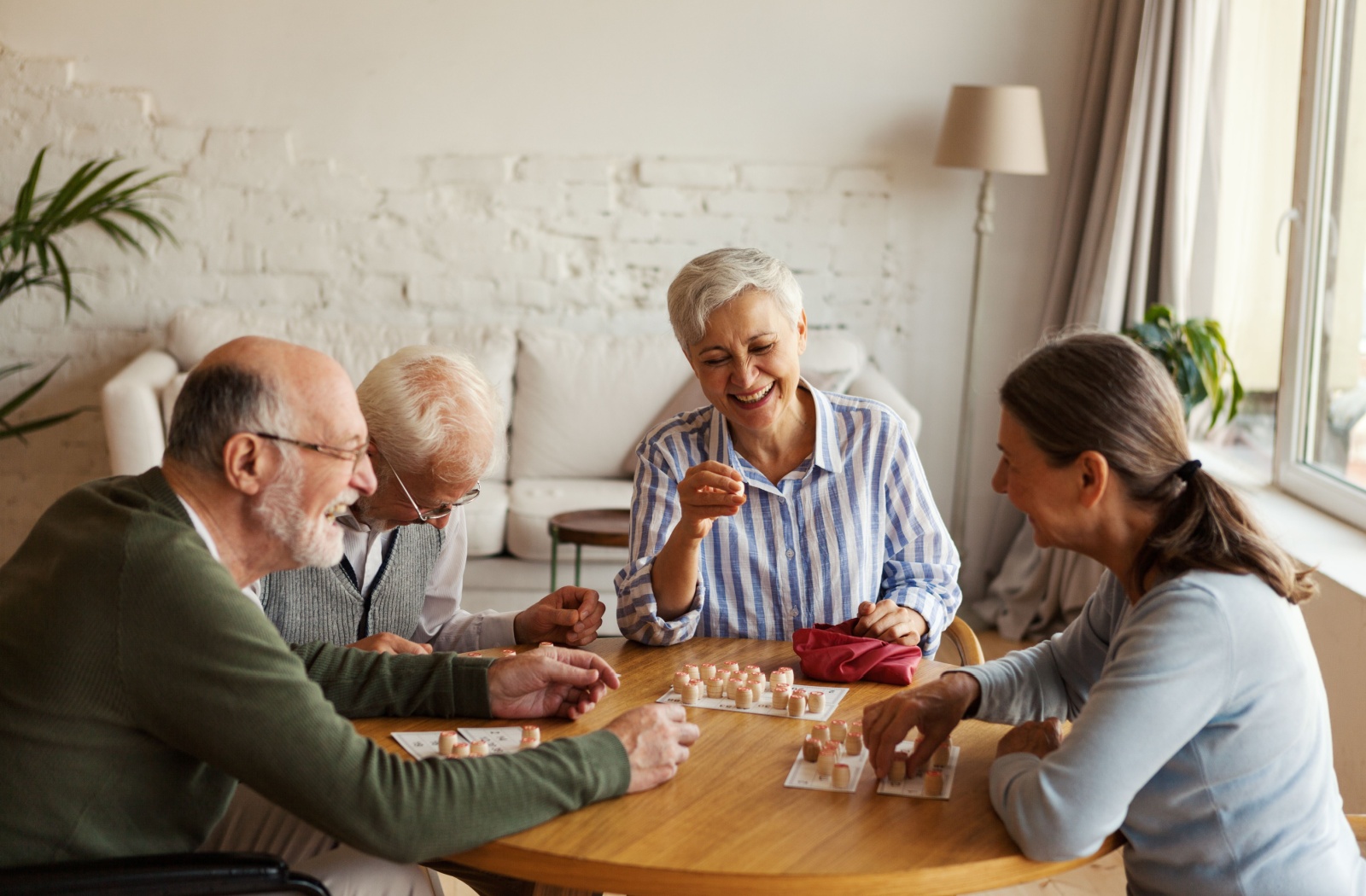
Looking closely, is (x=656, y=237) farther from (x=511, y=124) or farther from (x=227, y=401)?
(x=227, y=401)

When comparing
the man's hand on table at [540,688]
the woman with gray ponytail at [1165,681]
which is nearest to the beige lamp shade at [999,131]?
the woman with gray ponytail at [1165,681]

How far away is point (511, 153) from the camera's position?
4.84 metres

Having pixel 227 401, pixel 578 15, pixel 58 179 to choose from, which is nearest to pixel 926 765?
pixel 227 401

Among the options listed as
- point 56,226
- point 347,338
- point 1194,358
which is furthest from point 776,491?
point 56,226

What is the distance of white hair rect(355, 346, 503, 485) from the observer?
1927mm

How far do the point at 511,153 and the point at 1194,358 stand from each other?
2.65 metres

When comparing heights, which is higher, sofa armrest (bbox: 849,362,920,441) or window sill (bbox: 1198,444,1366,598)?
sofa armrest (bbox: 849,362,920,441)

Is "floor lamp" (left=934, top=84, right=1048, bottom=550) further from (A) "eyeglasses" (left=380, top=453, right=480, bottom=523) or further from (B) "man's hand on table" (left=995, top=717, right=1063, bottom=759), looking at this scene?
(B) "man's hand on table" (left=995, top=717, right=1063, bottom=759)

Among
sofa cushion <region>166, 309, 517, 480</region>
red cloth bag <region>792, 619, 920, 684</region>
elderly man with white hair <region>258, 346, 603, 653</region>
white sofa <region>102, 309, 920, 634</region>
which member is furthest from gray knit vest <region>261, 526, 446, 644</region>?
sofa cushion <region>166, 309, 517, 480</region>

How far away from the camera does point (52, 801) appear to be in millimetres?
1322

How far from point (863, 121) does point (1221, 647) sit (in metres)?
3.87

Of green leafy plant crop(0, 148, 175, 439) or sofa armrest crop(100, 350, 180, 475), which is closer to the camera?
sofa armrest crop(100, 350, 180, 475)

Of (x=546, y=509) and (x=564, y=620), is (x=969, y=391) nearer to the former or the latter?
(x=546, y=509)

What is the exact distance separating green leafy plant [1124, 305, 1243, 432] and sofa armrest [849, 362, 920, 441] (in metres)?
0.78
